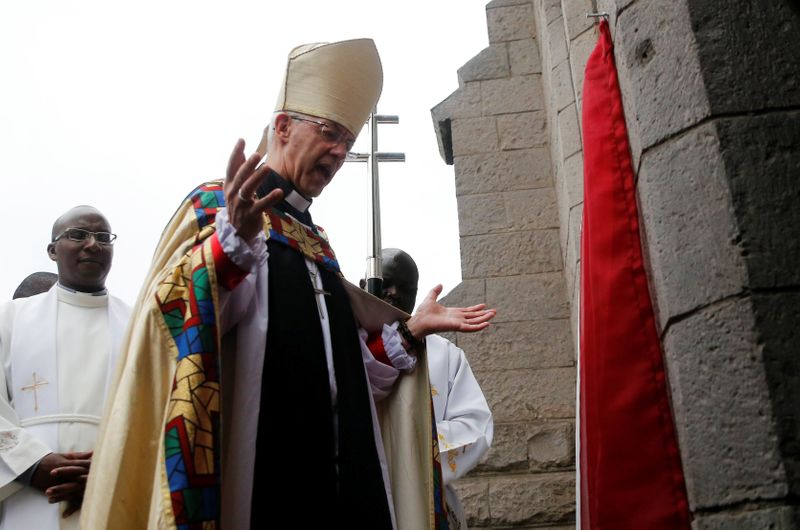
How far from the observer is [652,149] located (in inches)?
101

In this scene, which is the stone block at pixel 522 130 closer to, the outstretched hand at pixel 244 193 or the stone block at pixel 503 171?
the stone block at pixel 503 171

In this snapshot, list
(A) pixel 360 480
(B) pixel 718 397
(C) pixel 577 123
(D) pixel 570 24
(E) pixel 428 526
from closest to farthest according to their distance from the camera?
(B) pixel 718 397, (A) pixel 360 480, (E) pixel 428 526, (D) pixel 570 24, (C) pixel 577 123

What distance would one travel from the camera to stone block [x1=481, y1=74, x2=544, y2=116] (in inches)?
Result: 251

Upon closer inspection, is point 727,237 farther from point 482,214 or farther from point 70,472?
point 482,214

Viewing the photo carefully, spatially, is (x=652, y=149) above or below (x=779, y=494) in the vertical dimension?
above

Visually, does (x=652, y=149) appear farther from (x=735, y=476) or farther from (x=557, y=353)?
(x=557, y=353)

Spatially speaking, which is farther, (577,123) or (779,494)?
(577,123)

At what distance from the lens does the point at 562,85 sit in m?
4.98

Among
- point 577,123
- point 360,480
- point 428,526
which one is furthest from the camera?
point 577,123

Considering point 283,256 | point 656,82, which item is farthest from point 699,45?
point 283,256

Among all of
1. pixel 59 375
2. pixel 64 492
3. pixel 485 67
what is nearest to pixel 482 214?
pixel 485 67

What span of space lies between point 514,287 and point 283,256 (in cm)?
306

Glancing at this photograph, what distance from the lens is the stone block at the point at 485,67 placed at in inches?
256

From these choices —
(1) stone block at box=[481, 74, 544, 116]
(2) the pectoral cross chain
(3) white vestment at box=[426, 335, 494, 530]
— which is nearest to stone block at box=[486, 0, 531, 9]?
(1) stone block at box=[481, 74, 544, 116]
